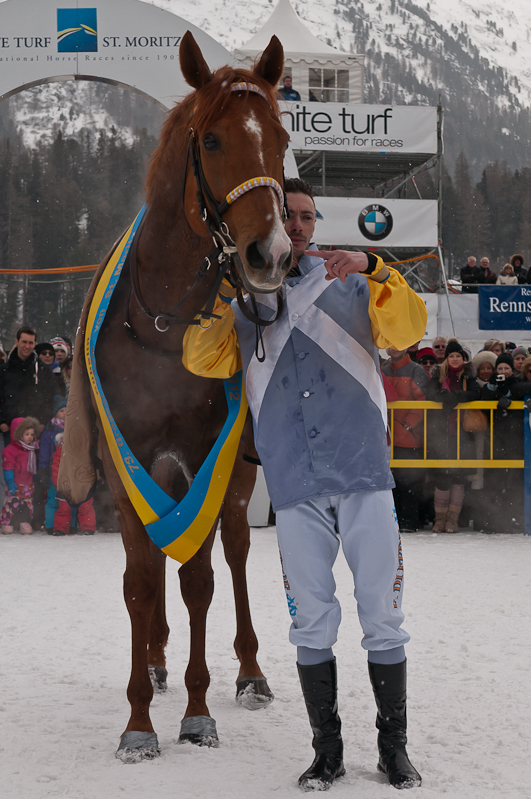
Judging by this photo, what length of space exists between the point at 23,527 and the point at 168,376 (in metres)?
5.02

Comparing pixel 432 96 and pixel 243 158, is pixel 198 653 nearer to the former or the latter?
pixel 243 158

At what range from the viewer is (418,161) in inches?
760

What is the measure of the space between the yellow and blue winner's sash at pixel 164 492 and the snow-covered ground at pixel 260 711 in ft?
2.30

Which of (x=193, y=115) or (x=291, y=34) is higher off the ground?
(x=291, y=34)

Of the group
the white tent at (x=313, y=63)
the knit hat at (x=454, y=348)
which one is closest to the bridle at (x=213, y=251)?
the knit hat at (x=454, y=348)

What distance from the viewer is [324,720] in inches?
91.1

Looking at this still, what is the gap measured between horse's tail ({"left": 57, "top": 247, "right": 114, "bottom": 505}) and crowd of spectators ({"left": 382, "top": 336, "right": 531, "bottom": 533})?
456cm

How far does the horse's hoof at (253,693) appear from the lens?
3.06m

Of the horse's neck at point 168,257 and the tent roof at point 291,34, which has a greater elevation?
the tent roof at point 291,34

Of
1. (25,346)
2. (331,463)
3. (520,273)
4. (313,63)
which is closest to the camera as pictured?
(331,463)

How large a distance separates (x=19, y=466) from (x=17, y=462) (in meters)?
0.04

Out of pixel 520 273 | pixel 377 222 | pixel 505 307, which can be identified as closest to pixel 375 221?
pixel 377 222

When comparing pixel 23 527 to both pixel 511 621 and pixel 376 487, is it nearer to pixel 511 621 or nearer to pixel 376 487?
pixel 511 621

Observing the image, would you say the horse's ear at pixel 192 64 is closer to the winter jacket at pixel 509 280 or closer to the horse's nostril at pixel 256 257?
the horse's nostril at pixel 256 257
